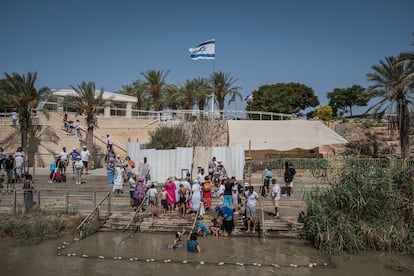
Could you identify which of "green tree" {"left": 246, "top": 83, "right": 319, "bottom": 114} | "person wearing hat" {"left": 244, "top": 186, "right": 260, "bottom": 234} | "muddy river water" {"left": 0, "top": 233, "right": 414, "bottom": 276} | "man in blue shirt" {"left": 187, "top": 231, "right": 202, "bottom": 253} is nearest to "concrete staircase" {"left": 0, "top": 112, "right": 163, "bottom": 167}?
"muddy river water" {"left": 0, "top": 233, "right": 414, "bottom": 276}

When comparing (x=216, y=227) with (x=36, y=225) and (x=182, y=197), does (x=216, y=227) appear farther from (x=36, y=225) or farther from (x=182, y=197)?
(x=36, y=225)

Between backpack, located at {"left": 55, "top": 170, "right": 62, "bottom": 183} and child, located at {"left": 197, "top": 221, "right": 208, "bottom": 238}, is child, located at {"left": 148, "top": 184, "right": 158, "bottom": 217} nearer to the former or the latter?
child, located at {"left": 197, "top": 221, "right": 208, "bottom": 238}

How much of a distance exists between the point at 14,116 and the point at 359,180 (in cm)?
2827

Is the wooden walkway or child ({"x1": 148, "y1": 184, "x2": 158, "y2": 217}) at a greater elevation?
child ({"x1": 148, "y1": 184, "x2": 158, "y2": 217})

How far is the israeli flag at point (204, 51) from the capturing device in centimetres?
3088

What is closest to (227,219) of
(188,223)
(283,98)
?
(188,223)

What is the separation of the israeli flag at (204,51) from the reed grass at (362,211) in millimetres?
19337

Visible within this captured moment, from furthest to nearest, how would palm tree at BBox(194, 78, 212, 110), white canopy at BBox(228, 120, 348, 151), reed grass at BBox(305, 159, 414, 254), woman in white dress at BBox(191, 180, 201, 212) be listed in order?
palm tree at BBox(194, 78, 212, 110)
white canopy at BBox(228, 120, 348, 151)
woman in white dress at BBox(191, 180, 201, 212)
reed grass at BBox(305, 159, 414, 254)

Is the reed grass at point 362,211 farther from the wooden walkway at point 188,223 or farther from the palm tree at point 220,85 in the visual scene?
the palm tree at point 220,85

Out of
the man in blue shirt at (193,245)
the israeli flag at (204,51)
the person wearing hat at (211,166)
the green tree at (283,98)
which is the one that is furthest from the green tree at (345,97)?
the man in blue shirt at (193,245)

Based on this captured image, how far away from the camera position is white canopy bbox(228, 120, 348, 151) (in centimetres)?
3066

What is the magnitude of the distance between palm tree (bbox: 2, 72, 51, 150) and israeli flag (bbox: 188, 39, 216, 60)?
40.4 feet

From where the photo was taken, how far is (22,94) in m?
28.6

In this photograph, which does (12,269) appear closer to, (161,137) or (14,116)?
(161,137)
